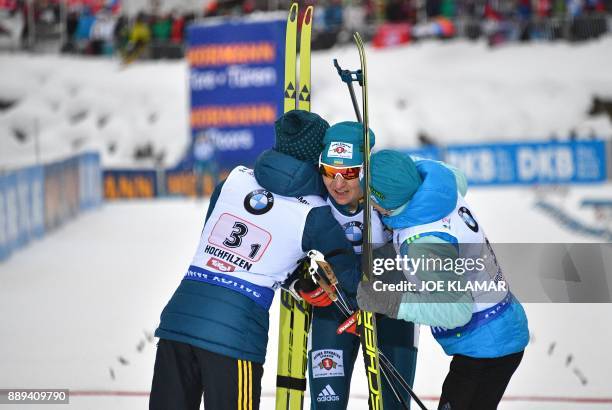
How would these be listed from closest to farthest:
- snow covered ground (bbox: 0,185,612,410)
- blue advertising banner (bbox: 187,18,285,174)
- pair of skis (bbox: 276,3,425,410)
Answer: pair of skis (bbox: 276,3,425,410)
snow covered ground (bbox: 0,185,612,410)
blue advertising banner (bbox: 187,18,285,174)

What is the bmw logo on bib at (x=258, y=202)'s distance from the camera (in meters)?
4.29

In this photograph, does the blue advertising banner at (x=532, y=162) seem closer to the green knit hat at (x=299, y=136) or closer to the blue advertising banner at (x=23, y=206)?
the blue advertising banner at (x=23, y=206)

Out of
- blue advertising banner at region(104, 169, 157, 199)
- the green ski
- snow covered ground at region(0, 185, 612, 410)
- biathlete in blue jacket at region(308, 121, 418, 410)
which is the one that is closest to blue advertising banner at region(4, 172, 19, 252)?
snow covered ground at region(0, 185, 612, 410)

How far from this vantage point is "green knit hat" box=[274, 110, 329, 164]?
14.8ft

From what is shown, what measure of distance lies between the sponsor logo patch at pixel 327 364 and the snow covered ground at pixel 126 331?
4.45ft

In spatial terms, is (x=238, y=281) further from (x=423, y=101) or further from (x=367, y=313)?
(x=423, y=101)

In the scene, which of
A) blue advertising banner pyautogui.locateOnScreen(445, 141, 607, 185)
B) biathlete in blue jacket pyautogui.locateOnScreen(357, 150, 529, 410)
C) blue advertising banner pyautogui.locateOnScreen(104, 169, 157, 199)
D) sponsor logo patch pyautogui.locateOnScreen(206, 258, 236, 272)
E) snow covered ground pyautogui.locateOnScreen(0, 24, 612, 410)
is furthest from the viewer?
blue advertising banner pyautogui.locateOnScreen(445, 141, 607, 185)

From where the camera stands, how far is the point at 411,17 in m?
28.7

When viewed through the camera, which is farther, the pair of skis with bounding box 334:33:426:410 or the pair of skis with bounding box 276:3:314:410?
the pair of skis with bounding box 276:3:314:410

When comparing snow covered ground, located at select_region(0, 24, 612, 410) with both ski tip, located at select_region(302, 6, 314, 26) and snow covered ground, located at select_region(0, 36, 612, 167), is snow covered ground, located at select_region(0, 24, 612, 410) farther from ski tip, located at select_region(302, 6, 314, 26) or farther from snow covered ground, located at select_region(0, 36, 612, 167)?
ski tip, located at select_region(302, 6, 314, 26)

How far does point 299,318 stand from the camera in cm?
506

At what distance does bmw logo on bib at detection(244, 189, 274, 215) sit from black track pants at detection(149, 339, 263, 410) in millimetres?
604

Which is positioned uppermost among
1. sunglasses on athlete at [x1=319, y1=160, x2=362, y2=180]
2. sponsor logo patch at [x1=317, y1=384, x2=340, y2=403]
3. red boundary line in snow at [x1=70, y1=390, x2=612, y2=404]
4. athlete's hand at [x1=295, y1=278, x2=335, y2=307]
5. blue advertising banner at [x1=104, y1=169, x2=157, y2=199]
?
sunglasses on athlete at [x1=319, y1=160, x2=362, y2=180]

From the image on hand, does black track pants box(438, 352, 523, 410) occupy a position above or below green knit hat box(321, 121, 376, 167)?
below
